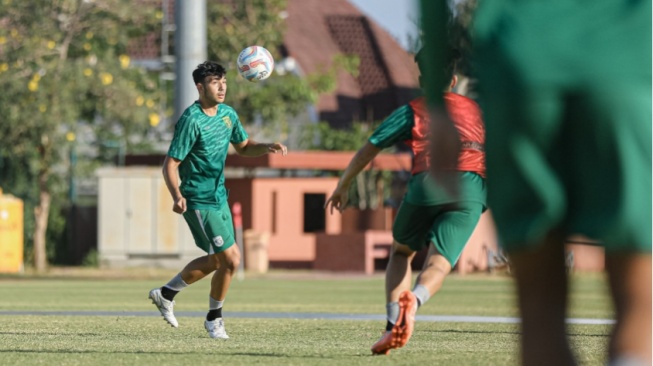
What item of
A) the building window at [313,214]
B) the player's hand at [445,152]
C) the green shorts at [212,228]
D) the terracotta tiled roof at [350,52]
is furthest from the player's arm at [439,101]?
the terracotta tiled roof at [350,52]

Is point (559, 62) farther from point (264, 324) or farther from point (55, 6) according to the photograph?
point (55, 6)

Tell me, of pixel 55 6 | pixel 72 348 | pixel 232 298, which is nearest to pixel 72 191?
pixel 55 6

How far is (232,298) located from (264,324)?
6822 millimetres

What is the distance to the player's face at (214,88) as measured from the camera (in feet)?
36.8

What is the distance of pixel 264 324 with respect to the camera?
12641mm

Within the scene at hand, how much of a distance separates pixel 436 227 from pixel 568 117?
5.34 metres

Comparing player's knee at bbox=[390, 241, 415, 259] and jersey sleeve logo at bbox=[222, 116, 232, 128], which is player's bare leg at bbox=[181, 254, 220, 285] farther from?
player's knee at bbox=[390, 241, 415, 259]

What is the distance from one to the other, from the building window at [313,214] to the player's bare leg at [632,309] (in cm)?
3550

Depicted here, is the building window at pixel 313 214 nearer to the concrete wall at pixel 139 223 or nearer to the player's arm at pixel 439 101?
the concrete wall at pixel 139 223

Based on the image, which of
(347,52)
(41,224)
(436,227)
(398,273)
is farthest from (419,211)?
(347,52)

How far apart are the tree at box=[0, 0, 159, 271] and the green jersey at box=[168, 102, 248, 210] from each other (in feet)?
69.4

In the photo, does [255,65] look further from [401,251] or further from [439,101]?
[439,101]

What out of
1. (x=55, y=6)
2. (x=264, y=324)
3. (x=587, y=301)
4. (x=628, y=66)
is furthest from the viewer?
(x=55, y=6)


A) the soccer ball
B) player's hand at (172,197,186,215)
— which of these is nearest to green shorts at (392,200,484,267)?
player's hand at (172,197,186,215)
